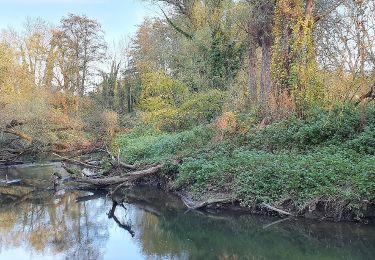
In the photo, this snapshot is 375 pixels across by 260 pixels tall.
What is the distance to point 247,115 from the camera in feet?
50.7

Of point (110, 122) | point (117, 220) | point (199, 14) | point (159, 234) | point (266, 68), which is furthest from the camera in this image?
point (110, 122)

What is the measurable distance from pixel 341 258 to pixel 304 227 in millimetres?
1649

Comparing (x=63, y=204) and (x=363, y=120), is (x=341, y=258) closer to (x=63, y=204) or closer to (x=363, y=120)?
(x=363, y=120)

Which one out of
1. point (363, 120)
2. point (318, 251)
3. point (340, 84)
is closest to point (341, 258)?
point (318, 251)

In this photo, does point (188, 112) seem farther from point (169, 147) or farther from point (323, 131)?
point (323, 131)

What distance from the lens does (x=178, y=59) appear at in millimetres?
26719

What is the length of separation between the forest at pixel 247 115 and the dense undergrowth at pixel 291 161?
3cm

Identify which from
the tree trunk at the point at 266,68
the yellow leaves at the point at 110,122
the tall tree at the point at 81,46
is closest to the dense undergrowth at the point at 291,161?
the tree trunk at the point at 266,68

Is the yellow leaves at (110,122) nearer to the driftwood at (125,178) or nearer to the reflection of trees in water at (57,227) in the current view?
the driftwood at (125,178)

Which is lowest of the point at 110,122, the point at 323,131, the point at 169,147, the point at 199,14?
the point at 169,147

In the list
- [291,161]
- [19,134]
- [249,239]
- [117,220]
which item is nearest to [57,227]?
[117,220]

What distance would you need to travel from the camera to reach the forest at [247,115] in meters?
10.3

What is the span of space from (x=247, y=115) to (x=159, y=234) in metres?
6.98

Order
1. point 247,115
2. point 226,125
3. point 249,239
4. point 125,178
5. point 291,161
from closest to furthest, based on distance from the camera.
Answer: point 249,239 < point 291,161 < point 125,178 < point 226,125 < point 247,115
